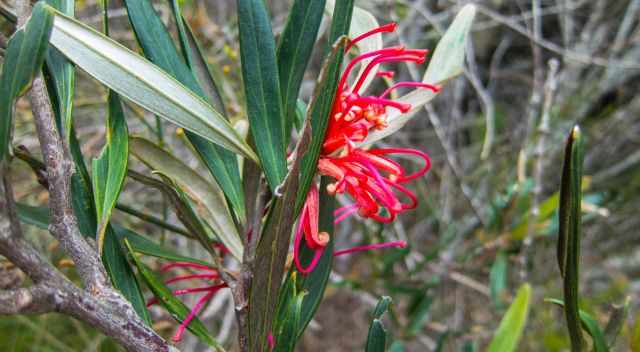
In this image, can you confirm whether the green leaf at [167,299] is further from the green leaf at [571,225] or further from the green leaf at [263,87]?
the green leaf at [571,225]

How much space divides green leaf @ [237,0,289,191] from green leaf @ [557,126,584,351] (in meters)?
0.21

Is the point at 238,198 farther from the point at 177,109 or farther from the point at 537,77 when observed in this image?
the point at 537,77

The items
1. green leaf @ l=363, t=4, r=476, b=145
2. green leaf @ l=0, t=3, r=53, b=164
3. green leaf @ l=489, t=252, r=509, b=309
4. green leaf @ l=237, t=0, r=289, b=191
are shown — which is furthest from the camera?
green leaf @ l=489, t=252, r=509, b=309

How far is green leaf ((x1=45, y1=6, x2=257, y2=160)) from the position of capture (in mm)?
443

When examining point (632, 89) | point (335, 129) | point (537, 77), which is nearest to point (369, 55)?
point (335, 129)

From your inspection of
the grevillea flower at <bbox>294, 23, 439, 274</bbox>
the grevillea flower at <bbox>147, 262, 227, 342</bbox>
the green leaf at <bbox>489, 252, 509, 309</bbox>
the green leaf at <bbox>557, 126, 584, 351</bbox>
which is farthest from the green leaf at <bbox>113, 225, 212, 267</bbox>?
the green leaf at <bbox>489, 252, 509, 309</bbox>

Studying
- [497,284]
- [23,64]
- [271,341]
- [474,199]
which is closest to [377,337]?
[271,341]

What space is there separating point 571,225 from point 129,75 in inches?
13.7

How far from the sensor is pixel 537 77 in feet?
4.67

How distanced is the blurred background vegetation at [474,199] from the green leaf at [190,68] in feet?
0.90

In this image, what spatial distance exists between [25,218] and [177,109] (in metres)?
0.20

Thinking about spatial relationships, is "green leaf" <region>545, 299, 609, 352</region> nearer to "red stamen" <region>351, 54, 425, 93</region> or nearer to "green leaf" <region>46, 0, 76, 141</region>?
"red stamen" <region>351, 54, 425, 93</region>

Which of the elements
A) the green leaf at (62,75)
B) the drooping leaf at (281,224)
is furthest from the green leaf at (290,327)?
the green leaf at (62,75)

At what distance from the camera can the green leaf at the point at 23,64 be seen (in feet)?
1.17
